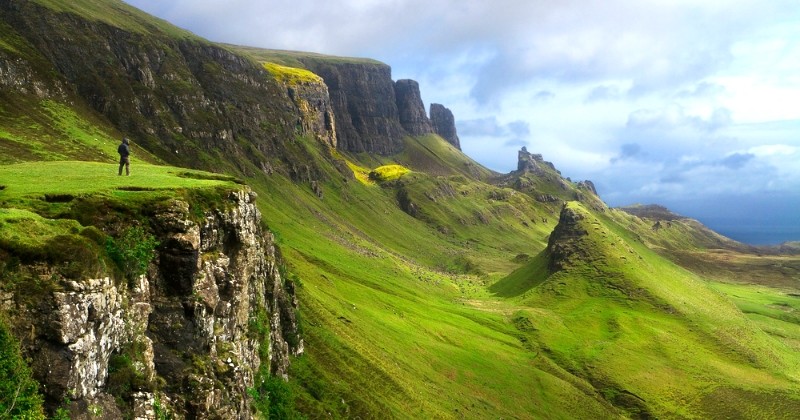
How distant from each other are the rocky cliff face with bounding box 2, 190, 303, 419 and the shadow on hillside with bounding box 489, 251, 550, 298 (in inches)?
5861

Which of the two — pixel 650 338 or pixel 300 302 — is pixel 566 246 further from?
pixel 300 302

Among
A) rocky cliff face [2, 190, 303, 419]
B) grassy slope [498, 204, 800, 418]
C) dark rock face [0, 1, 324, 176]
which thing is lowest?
grassy slope [498, 204, 800, 418]

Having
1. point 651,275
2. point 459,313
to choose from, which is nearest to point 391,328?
point 459,313

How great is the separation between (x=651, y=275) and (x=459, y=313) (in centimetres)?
8472

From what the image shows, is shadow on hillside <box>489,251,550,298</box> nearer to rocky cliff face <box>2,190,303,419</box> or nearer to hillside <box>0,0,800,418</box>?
hillside <box>0,0,800,418</box>

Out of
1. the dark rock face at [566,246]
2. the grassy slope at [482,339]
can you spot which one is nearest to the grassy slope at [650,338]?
the grassy slope at [482,339]

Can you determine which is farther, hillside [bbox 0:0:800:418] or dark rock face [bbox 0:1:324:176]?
dark rock face [bbox 0:1:324:176]

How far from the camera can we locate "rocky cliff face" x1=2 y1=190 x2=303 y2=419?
2027 cm

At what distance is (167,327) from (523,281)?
171622 mm

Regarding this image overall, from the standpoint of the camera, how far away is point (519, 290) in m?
180

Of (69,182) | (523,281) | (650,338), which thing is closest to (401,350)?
(69,182)

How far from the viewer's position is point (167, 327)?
28359 mm

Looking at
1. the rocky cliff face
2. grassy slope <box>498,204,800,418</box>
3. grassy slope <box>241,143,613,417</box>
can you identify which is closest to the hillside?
the rocky cliff face

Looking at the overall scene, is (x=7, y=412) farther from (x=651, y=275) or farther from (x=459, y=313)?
(x=651, y=275)
